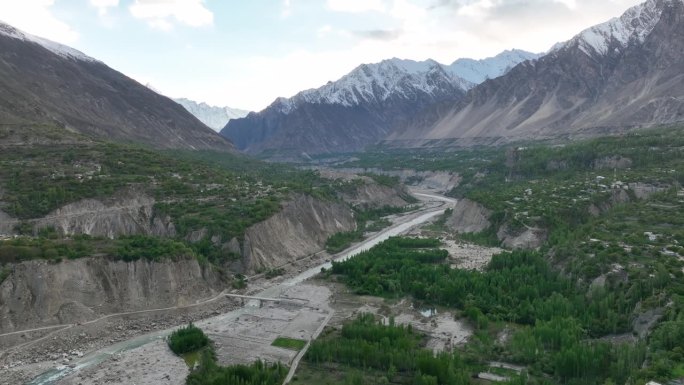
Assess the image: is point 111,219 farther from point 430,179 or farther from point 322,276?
point 430,179

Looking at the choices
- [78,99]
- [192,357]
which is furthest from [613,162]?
[78,99]

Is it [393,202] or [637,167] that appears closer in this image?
[637,167]

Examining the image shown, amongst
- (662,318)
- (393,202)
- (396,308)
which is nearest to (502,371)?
(662,318)

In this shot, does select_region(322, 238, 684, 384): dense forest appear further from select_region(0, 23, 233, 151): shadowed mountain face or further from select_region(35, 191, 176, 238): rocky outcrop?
select_region(0, 23, 233, 151): shadowed mountain face

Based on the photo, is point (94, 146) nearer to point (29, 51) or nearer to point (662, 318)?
point (662, 318)

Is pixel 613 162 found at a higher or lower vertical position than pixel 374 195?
higher

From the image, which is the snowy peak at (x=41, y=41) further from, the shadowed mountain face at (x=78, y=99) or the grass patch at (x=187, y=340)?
the grass patch at (x=187, y=340)
